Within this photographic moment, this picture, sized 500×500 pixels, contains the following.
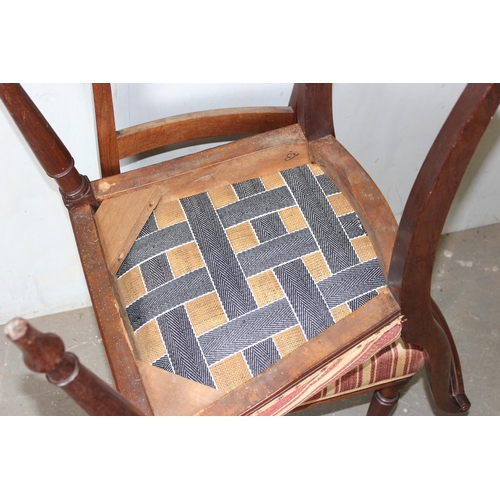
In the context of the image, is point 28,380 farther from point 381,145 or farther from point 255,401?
point 381,145

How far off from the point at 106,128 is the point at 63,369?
1.87ft

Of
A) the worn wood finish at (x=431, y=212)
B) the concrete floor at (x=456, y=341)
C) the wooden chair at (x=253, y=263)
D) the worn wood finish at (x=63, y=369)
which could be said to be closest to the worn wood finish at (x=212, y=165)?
the wooden chair at (x=253, y=263)

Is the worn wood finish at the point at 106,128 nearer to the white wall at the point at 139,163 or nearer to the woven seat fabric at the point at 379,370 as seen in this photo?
the white wall at the point at 139,163

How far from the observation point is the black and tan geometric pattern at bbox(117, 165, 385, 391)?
0.98 meters

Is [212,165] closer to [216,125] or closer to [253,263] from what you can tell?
[216,125]

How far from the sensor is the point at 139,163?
135 centimetres

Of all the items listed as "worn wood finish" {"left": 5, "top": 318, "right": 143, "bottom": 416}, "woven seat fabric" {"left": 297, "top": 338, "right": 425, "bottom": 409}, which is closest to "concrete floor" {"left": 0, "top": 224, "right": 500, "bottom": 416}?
"woven seat fabric" {"left": 297, "top": 338, "right": 425, "bottom": 409}

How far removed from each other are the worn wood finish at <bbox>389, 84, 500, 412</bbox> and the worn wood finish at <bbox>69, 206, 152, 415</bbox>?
1.30 ft

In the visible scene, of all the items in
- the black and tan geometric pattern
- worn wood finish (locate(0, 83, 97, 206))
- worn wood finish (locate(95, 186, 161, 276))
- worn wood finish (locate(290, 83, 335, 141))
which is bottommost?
the black and tan geometric pattern

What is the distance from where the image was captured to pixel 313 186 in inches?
44.6

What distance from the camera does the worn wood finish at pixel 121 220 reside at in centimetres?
105

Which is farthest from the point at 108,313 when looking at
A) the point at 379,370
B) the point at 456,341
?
the point at 456,341

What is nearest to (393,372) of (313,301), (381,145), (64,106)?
(313,301)

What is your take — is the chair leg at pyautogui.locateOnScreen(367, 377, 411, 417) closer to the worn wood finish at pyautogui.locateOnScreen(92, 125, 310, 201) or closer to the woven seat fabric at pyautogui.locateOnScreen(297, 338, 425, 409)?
the woven seat fabric at pyautogui.locateOnScreen(297, 338, 425, 409)
